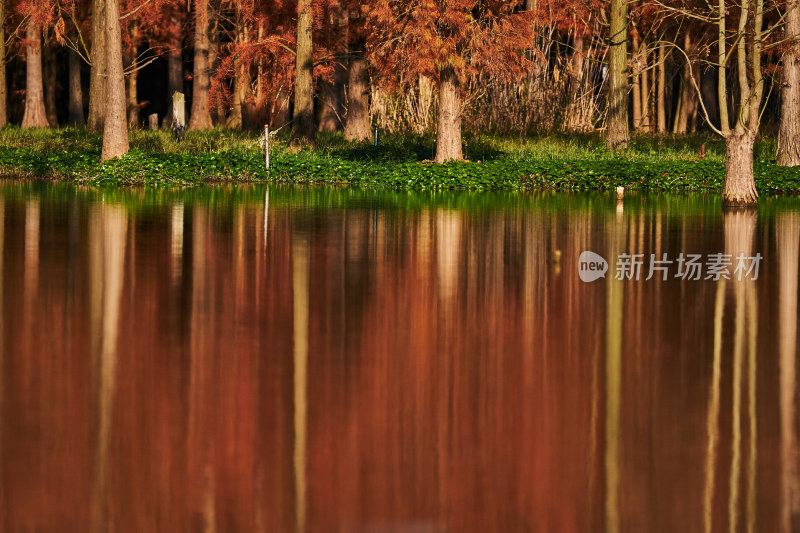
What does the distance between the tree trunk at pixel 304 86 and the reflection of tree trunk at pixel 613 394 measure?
24.0 metres

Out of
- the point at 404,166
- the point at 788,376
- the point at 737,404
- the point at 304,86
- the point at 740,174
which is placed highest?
the point at 304,86

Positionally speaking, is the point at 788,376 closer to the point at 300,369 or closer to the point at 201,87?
the point at 300,369

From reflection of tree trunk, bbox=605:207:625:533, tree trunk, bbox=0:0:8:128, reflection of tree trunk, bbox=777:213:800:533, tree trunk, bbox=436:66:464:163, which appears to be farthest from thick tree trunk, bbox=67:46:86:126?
reflection of tree trunk, bbox=605:207:625:533

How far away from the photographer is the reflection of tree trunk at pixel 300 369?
24.8 ft

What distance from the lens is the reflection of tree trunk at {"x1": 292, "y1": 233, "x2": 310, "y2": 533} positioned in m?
7.57

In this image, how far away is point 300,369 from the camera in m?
Result: 10.9

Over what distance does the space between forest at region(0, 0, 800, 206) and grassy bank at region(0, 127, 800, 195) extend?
3.71ft

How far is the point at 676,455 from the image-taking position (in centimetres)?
841

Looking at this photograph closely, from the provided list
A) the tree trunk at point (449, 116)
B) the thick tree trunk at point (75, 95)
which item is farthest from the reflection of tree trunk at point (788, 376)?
the thick tree trunk at point (75, 95)

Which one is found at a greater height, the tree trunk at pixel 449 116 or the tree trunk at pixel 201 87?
the tree trunk at pixel 201 87

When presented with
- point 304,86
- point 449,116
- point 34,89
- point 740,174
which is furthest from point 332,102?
point 740,174

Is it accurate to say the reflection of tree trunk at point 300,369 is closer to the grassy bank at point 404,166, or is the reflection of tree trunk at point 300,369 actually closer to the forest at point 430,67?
the forest at point 430,67

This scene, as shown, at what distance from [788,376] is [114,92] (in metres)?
28.2

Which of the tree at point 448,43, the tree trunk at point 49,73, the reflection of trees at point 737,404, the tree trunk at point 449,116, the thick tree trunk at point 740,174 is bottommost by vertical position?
the reflection of trees at point 737,404
